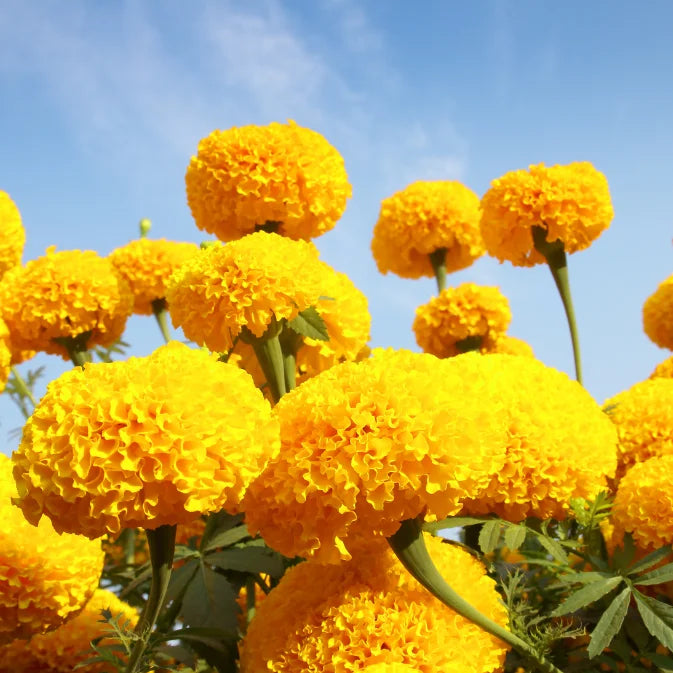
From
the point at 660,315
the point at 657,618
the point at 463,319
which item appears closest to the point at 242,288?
the point at 657,618

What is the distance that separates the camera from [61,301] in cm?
289

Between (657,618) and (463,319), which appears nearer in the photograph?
(657,618)

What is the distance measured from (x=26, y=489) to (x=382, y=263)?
278 centimetres

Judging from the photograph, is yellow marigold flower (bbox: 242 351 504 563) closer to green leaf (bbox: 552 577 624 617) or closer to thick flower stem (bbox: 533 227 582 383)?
green leaf (bbox: 552 577 624 617)

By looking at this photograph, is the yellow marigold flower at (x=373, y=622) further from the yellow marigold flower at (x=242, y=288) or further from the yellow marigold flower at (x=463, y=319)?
the yellow marigold flower at (x=463, y=319)

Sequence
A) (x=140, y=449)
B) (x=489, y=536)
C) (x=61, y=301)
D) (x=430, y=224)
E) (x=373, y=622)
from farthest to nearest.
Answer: (x=430, y=224) → (x=61, y=301) → (x=489, y=536) → (x=373, y=622) → (x=140, y=449)

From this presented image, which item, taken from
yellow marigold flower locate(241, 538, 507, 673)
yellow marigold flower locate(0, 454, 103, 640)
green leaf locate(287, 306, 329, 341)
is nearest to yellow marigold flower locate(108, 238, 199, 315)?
green leaf locate(287, 306, 329, 341)

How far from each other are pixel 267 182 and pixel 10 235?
4.92 ft

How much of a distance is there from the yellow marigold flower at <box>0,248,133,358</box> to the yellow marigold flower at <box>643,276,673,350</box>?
2627 millimetres

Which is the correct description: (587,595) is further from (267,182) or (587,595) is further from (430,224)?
(430,224)

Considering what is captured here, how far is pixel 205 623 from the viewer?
171 cm

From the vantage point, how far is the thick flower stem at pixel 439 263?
3746 mm

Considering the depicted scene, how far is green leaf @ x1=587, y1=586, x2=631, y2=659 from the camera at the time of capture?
55.8 inches

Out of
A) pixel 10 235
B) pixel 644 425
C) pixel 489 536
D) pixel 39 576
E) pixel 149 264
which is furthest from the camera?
pixel 149 264
